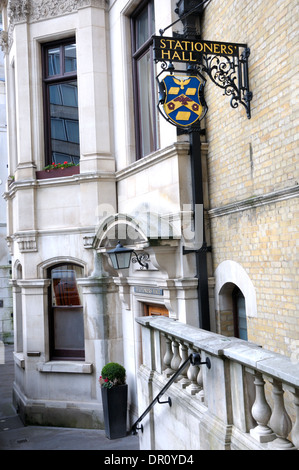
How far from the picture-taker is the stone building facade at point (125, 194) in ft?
20.9

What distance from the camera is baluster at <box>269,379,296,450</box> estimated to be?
3.40 meters

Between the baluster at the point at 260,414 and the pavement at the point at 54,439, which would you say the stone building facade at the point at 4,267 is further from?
the baluster at the point at 260,414

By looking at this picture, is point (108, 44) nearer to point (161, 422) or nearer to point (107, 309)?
point (107, 309)

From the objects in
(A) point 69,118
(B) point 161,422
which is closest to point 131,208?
(A) point 69,118

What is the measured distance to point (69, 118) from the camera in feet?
38.7

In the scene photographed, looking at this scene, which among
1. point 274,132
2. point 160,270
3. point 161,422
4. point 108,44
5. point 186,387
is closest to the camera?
point 186,387

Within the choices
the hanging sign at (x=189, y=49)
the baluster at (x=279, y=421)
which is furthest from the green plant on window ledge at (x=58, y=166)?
the baluster at (x=279, y=421)

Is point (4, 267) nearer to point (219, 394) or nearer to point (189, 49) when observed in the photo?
point (189, 49)

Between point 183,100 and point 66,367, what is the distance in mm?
6424

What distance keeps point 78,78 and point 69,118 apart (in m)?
1.03

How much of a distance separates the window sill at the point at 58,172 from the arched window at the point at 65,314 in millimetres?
2018

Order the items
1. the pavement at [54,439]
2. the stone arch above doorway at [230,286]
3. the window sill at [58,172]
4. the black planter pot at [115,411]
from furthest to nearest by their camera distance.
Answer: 1. the window sill at [58,172]
2. the black planter pot at [115,411]
3. the pavement at [54,439]
4. the stone arch above doorway at [230,286]

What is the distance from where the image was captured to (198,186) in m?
Result: 7.84

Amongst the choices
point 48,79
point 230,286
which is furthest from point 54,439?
point 48,79
